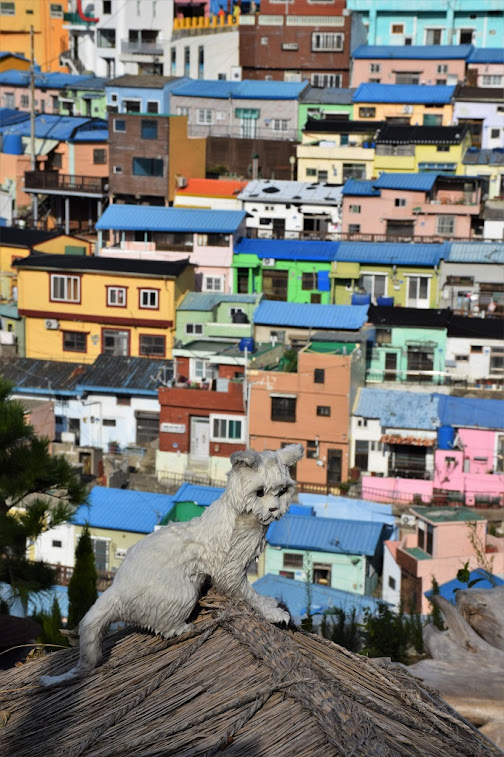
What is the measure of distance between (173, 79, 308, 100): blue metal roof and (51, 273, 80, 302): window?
40.7 ft

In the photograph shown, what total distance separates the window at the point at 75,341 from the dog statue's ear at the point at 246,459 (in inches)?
1234

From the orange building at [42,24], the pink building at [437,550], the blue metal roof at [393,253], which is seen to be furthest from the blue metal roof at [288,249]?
the orange building at [42,24]

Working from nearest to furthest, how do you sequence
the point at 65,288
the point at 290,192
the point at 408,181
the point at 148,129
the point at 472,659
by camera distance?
the point at 472,659
the point at 65,288
the point at 408,181
the point at 290,192
the point at 148,129

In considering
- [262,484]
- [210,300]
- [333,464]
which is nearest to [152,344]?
[210,300]

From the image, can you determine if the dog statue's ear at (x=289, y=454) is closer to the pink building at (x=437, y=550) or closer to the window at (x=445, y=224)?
the pink building at (x=437, y=550)

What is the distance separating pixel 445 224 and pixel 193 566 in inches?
1373

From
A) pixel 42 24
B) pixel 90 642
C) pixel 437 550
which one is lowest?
pixel 437 550

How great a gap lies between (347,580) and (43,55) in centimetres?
3794

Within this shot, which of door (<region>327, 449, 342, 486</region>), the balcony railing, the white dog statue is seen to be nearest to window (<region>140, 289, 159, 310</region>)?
door (<region>327, 449, 342, 486</region>)

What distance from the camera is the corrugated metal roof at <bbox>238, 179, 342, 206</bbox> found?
1549 inches

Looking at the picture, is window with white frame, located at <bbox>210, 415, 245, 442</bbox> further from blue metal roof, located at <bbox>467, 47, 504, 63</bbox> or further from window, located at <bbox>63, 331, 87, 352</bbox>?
blue metal roof, located at <bbox>467, 47, 504, 63</bbox>

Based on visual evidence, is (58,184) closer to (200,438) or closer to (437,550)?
(200,438)

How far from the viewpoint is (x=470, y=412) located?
101 feet

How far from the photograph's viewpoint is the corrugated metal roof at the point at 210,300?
35125mm
